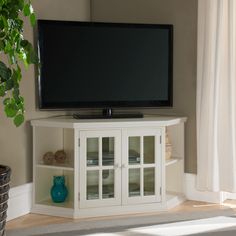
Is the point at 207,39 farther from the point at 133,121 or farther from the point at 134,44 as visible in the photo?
the point at 133,121

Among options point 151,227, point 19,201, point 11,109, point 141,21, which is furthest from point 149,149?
point 11,109

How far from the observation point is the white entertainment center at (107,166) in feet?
11.8

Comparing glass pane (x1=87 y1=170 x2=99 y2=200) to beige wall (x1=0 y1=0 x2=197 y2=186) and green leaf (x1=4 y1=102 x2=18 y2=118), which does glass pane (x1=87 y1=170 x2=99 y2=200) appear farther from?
green leaf (x1=4 y1=102 x2=18 y2=118)

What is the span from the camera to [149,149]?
3768 millimetres

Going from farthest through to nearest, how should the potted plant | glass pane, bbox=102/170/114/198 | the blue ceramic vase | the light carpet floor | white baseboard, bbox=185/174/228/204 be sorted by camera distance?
white baseboard, bbox=185/174/228/204
the blue ceramic vase
glass pane, bbox=102/170/114/198
the light carpet floor
the potted plant

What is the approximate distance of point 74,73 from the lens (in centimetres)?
383

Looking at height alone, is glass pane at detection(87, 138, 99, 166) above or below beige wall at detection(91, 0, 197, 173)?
below

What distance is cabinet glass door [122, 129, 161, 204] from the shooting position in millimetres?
3697

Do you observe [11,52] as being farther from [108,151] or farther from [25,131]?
[108,151]

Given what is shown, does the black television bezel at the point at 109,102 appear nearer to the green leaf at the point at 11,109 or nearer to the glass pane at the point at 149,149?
the glass pane at the point at 149,149

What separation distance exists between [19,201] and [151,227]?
0.98 metres

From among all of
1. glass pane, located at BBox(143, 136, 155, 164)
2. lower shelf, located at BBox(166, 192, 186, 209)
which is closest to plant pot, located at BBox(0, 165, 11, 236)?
glass pane, located at BBox(143, 136, 155, 164)

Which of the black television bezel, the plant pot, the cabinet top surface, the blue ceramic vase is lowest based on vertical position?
the blue ceramic vase

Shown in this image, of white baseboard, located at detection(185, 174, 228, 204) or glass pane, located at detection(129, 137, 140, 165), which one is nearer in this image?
glass pane, located at detection(129, 137, 140, 165)
